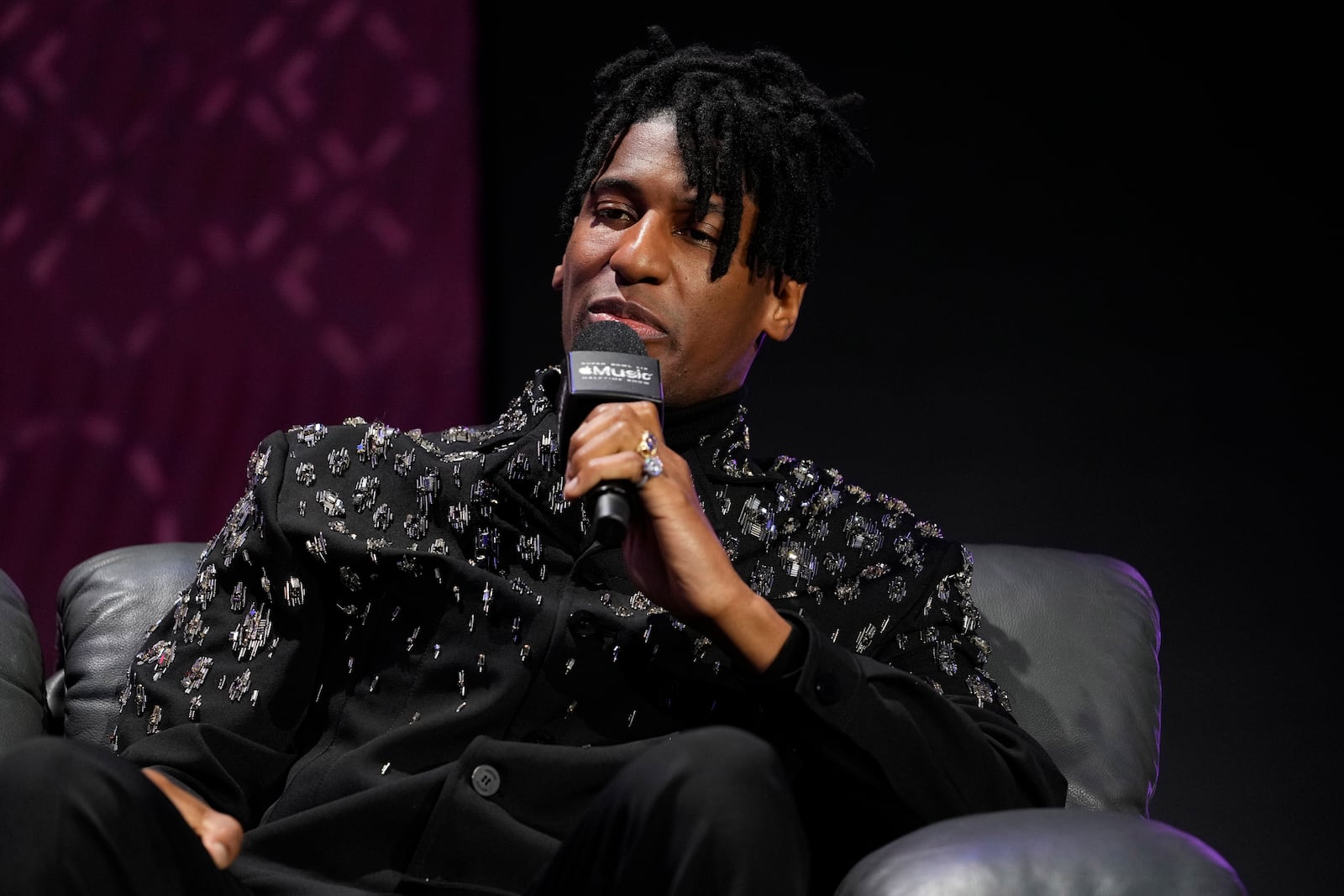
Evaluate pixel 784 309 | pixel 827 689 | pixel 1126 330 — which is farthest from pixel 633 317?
pixel 1126 330

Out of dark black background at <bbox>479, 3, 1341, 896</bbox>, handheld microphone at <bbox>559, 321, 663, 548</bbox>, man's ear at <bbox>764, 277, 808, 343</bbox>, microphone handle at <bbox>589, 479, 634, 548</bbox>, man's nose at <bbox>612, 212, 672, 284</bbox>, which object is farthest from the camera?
dark black background at <bbox>479, 3, 1341, 896</bbox>

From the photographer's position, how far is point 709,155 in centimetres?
154

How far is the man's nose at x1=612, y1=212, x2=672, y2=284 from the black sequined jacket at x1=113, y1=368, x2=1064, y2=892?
0.16 meters

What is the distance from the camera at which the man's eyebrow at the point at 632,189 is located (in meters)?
1.53

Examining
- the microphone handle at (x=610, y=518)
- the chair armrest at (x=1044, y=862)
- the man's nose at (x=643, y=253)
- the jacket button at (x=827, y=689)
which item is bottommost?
the chair armrest at (x=1044, y=862)

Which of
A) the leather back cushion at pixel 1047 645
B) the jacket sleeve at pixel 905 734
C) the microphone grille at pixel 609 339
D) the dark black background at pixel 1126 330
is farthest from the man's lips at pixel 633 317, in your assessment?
the dark black background at pixel 1126 330

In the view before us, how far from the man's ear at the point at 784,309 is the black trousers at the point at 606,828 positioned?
754mm

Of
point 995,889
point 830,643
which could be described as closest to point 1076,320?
point 830,643

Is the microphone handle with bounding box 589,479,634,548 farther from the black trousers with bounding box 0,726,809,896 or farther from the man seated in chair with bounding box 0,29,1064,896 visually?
the black trousers with bounding box 0,726,809,896

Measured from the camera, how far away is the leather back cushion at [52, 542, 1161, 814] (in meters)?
1.66

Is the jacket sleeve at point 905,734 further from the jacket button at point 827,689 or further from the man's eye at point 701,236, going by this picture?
the man's eye at point 701,236

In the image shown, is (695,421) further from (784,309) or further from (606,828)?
(606,828)

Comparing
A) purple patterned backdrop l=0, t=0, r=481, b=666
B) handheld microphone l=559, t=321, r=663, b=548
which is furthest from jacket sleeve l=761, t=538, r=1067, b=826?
purple patterned backdrop l=0, t=0, r=481, b=666

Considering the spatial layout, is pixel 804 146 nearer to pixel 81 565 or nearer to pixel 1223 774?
pixel 81 565
